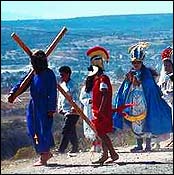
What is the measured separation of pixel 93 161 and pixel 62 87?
1568mm

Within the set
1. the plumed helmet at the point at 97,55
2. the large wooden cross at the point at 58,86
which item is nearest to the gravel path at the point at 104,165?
the large wooden cross at the point at 58,86

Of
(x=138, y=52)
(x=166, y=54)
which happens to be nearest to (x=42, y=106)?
(x=138, y=52)

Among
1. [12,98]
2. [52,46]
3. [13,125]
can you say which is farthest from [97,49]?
[13,125]

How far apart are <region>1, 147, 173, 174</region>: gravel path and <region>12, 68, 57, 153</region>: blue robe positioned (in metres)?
0.45

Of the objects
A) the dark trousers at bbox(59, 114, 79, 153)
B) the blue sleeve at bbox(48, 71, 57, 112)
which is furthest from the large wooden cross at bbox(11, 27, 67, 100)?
the dark trousers at bbox(59, 114, 79, 153)

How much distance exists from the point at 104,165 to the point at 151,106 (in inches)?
72.7

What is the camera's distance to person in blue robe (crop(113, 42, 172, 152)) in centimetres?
1348

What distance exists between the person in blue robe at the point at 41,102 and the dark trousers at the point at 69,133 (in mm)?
1751

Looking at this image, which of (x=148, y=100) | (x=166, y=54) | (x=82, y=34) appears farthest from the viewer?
(x=82, y=34)

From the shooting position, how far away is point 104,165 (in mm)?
12188

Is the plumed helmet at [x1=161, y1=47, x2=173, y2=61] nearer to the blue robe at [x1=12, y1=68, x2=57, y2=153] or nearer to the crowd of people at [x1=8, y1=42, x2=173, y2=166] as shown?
the crowd of people at [x1=8, y1=42, x2=173, y2=166]

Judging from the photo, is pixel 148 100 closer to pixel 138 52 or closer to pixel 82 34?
pixel 138 52

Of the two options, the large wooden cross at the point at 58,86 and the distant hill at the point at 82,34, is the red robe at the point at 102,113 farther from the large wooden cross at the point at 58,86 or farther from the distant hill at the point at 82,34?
the distant hill at the point at 82,34

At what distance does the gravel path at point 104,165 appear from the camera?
11.7m
